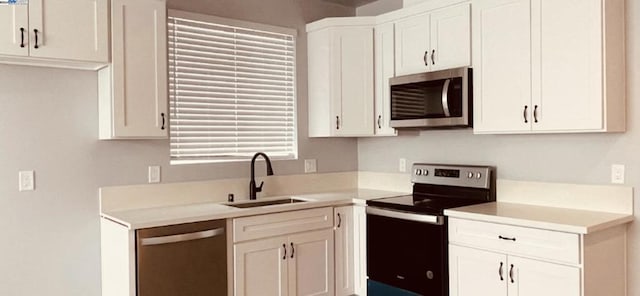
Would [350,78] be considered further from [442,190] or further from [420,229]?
[420,229]

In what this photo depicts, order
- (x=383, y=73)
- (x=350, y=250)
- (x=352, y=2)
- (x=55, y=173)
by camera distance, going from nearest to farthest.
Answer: (x=55, y=173) < (x=350, y=250) < (x=383, y=73) < (x=352, y=2)

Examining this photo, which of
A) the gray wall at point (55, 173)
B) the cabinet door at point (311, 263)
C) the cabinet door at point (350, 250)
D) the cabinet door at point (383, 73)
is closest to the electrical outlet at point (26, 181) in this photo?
the gray wall at point (55, 173)

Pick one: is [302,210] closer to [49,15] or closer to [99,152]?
[99,152]

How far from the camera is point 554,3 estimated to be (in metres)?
2.76

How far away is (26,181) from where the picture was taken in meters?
2.87

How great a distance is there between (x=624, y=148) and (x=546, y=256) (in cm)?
83

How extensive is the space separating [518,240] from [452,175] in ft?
3.10

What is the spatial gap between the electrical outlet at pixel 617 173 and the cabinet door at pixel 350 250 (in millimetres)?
1600

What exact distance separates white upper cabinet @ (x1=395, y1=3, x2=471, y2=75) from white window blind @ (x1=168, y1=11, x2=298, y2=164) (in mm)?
940

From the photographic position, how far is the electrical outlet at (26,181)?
2.85 m

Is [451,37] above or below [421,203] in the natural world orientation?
above

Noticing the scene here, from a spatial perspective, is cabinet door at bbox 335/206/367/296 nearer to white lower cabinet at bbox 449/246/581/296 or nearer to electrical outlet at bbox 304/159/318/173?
electrical outlet at bbox 304/159/318/173

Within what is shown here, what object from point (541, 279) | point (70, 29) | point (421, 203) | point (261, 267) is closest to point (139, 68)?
point (70, 29)

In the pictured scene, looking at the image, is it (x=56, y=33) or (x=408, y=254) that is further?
(x=408, y=254)
